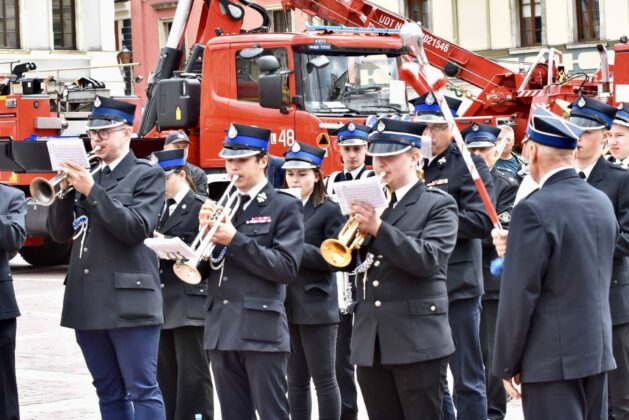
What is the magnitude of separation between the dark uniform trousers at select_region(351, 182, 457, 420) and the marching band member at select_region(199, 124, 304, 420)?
1.47 feet

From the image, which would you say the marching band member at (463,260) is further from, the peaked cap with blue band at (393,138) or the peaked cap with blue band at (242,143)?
the peaked cap with blue band at (242,143)

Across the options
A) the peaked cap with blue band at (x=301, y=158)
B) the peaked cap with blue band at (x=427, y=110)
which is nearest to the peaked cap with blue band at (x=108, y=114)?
the peaked cap with blue band at (x=301, y=158)

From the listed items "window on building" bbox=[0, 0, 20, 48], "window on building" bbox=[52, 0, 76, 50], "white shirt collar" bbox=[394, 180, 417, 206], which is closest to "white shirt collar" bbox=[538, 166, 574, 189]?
"white shirt collar" bbox=[394, 180, 417, 206]

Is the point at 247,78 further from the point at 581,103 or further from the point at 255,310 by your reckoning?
the point at 255,310

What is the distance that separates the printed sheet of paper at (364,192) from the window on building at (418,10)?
32333 mm

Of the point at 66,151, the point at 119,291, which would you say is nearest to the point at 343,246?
the point at 119,291

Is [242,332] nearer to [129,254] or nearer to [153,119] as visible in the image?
[129,254]

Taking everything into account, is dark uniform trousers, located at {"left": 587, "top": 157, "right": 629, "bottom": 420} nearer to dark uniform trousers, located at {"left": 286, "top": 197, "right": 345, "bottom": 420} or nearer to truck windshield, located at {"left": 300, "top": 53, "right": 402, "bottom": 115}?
dark uniform trousers, located at {"left": 286, "top": 197, "right": 345, "bottom": 420}

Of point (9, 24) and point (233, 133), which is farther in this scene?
point (9, 24)

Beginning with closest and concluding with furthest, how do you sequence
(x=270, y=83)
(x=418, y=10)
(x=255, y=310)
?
(x=255, y=310) → (x=270, y=83) → (x=418, y=10)

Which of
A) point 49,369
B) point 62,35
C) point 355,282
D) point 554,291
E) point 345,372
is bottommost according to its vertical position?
point 49,369

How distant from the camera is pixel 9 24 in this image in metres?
39.7

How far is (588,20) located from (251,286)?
2861 cm

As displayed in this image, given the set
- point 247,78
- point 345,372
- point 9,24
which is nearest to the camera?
point 345,372
